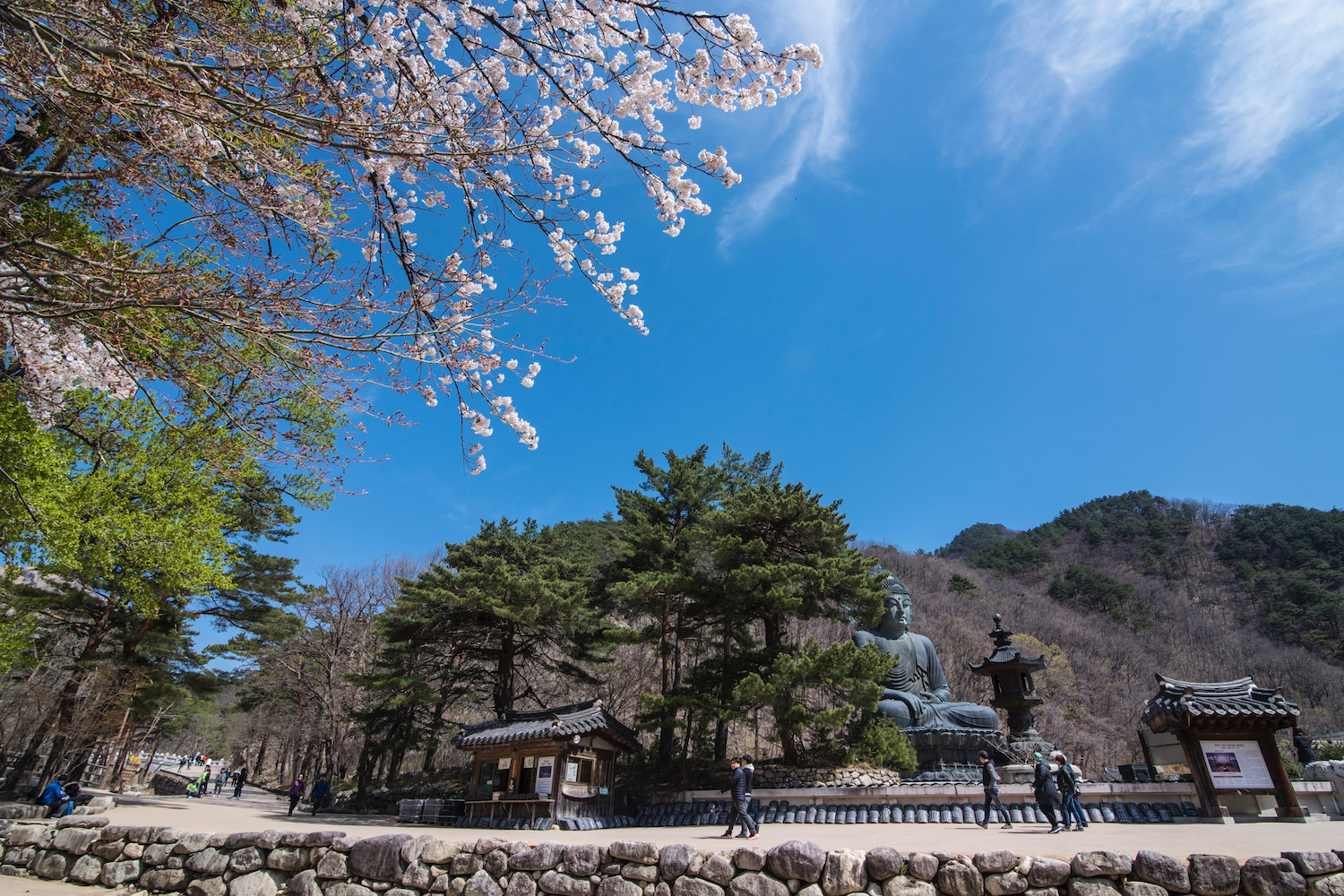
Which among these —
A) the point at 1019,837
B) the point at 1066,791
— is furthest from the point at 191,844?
the point at 1066,791

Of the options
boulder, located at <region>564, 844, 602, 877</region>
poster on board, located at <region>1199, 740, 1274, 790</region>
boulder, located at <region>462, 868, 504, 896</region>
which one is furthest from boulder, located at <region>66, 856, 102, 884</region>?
poster on board, located at <region>1199, 740, 1274, 790</region>

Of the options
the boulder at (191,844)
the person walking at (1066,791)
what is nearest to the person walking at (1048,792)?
the person walking at (1066,791)

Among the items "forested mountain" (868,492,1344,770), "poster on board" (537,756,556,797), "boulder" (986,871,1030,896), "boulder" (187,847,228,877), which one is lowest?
"boulder" (187,847,228,877)

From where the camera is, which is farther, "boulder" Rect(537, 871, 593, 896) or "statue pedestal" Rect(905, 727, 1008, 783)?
"statue pedestal" Rect(905, 727, 1008, 783)

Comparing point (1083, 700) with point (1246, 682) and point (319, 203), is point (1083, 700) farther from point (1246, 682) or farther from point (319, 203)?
point (319, 203)

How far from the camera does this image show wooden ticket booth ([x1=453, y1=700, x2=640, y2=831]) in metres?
11.8

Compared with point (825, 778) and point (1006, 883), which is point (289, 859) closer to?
point (1006, 883)

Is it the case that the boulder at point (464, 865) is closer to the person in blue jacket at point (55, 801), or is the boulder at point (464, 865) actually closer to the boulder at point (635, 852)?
the boulder at point (635, 852)

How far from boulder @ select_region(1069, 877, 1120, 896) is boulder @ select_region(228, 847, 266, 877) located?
7.18m

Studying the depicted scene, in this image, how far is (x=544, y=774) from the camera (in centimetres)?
1202

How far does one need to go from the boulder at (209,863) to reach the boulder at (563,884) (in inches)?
140

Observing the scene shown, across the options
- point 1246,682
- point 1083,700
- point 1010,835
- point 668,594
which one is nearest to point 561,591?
point 668,594

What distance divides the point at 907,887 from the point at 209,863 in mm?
6809

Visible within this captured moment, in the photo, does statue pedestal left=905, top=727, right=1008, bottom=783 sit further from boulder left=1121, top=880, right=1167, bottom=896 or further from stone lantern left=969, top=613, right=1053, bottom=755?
boulder left=1121, top=880, right=1167, bottom=896
